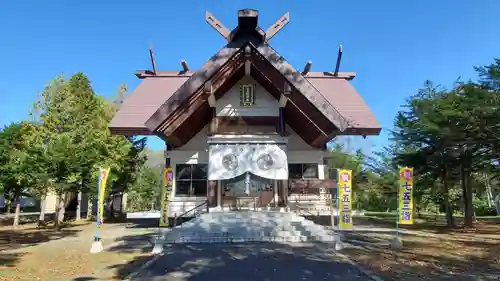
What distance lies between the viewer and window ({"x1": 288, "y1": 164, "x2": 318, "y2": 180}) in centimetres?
1567

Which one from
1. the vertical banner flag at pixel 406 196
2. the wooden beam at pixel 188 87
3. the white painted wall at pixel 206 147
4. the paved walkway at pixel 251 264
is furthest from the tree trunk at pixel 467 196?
the wooden beam at pixel 188 87

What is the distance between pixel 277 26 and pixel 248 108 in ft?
12.0

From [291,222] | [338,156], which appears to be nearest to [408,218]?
[291,222]

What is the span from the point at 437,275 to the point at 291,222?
217 inches

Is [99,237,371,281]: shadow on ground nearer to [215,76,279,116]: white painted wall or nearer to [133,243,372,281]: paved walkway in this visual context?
[133,243,372,281]: paved walkway

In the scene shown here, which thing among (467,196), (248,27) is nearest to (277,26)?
(248,27)

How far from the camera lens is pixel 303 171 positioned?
15.7 metres

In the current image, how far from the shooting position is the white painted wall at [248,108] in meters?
15.1

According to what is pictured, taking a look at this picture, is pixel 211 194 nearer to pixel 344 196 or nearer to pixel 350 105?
pixel 344 196

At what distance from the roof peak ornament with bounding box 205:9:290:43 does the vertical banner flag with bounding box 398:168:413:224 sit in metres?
6.81

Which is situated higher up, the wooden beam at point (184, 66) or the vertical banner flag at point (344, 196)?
the wooden beam at point (184, 66)

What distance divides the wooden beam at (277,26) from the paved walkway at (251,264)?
8.06 m

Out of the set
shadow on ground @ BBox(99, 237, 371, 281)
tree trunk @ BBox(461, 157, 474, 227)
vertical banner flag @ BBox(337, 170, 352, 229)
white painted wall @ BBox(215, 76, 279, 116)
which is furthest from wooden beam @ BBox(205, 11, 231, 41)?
tree trunk @ BBox(461, 157, 474, 227)

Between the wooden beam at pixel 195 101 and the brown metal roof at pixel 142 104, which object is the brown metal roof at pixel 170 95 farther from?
the wooden beam at pixel 195 101
